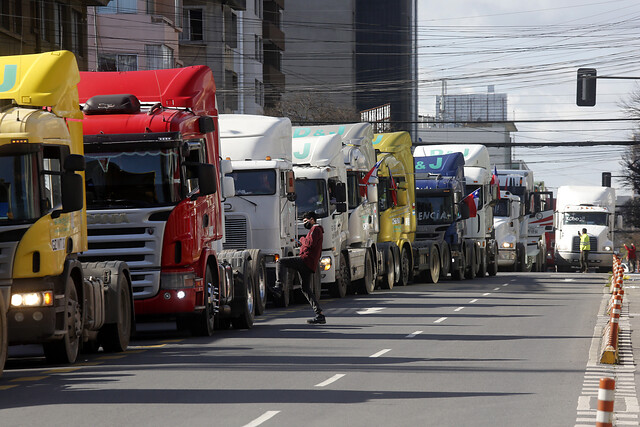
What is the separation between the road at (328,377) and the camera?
11.2 metres

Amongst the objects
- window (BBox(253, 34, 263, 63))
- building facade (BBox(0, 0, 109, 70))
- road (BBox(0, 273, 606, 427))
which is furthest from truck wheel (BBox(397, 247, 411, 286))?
window (BBox(253, 34, 263, 63))

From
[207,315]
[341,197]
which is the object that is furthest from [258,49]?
[207,315]

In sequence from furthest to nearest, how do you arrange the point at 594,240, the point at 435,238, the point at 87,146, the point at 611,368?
the point at 594,240 < the point at 435,238 < the point at 87,146 < the point at 611,368

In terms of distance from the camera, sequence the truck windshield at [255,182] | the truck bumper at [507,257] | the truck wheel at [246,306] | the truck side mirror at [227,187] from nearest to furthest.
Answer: the truck wheel at [246,306]
the truck side mirror at [227,187]
the truck windshield at [255,182]
the truck bumper at [507,257]

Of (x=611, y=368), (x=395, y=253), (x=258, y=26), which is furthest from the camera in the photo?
(x=258, y=26)

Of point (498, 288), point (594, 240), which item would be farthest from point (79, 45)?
point (594, 240)

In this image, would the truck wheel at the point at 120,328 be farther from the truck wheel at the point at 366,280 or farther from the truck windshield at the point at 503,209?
the truck windshield at the point at 503,209

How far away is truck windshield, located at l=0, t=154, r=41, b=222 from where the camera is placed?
14375 millimetres

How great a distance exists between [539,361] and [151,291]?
5721 mm

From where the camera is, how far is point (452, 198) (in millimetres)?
43281

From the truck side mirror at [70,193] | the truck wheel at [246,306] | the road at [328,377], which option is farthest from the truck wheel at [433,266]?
the truck side mirror at [70,193]

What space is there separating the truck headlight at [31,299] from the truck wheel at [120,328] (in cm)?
234

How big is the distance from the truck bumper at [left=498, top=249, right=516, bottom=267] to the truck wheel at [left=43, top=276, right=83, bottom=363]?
42049mm

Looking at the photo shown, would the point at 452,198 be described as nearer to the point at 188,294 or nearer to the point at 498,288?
the point at 498,288
